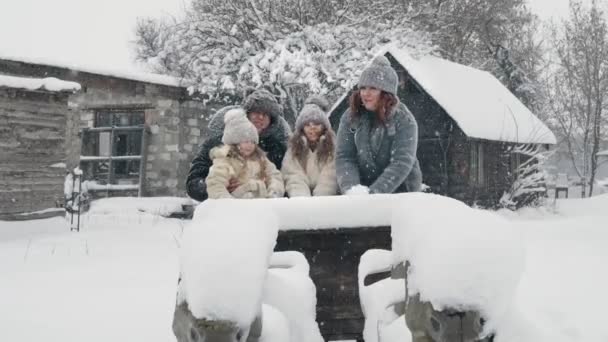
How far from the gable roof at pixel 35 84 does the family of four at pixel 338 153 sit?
7.16 metres

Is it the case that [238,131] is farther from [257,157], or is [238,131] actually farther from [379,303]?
[379,303]

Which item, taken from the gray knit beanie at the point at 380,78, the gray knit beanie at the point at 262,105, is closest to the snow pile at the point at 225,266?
the gray knit beanie at the point at 380,78

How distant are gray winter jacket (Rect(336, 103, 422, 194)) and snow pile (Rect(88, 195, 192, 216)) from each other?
10.1 meters

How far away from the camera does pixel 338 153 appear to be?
11.7ft

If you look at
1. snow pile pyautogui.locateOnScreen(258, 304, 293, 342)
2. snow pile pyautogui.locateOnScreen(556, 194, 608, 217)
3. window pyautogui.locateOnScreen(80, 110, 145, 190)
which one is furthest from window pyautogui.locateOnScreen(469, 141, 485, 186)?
snow pile pyautogui.locateOnScreen(258, 304, 293, 342)

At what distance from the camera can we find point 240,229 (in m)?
1.71

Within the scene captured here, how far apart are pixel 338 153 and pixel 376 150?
256mm

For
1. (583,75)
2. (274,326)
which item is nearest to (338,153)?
(274,326)

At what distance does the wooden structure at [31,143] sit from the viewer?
945cm

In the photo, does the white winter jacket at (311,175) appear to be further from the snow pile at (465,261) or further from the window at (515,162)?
the window at (515,162)

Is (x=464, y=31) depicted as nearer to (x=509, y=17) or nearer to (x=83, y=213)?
(x=509, y=17)

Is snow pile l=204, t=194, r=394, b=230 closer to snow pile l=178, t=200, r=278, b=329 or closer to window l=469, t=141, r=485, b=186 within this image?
snow pile l=178, t=200, r=278, b=329

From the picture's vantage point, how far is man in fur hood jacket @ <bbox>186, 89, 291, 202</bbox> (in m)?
4.09

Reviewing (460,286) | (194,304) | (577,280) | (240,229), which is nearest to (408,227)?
(460,286)
